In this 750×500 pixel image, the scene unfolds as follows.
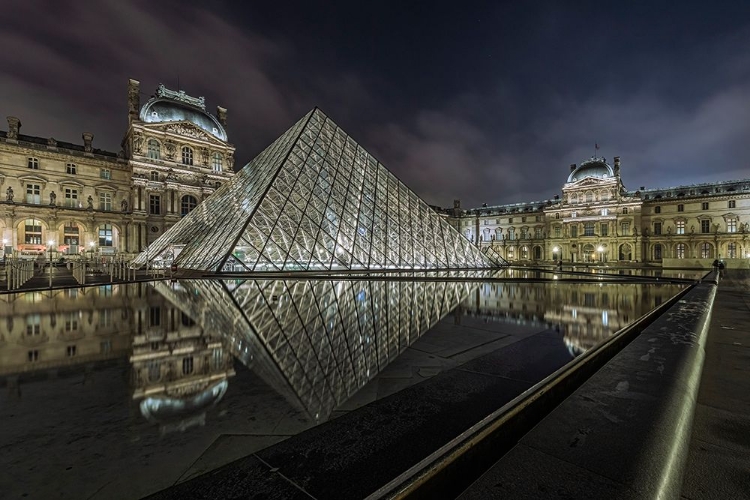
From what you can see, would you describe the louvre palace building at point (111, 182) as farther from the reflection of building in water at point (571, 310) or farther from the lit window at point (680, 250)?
the lit window at point (680, 250)

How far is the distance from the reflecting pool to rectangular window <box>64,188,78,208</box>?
33714 mm

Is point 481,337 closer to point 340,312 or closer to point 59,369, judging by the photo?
point 340,312

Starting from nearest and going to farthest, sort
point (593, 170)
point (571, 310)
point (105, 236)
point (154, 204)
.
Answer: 1. point (571, 310)
2. point (105, 236)
3. point (154, 204)
4. point (593, 170)

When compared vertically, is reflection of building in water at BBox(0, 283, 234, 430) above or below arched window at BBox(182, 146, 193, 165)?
below

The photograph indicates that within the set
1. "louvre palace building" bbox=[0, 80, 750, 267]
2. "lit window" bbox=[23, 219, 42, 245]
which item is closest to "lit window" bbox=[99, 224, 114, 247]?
"louvre palace building" bbox=[0, 80, 750, 267]

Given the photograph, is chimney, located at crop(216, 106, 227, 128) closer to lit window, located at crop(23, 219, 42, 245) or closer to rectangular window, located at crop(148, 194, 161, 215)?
rectangular window, located at crop(148, 194, 161, 215)

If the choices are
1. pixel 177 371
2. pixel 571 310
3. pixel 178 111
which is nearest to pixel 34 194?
pixel 178 111

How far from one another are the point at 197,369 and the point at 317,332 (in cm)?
176

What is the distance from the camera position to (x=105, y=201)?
34.3 metres

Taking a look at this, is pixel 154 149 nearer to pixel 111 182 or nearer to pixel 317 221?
pixel 111 182

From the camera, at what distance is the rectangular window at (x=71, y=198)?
32.4 m

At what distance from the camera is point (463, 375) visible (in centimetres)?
314

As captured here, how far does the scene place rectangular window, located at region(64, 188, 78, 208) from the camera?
32388mm

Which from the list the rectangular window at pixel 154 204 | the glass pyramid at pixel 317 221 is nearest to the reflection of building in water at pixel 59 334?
the glass pyramid at pixel 317 221
